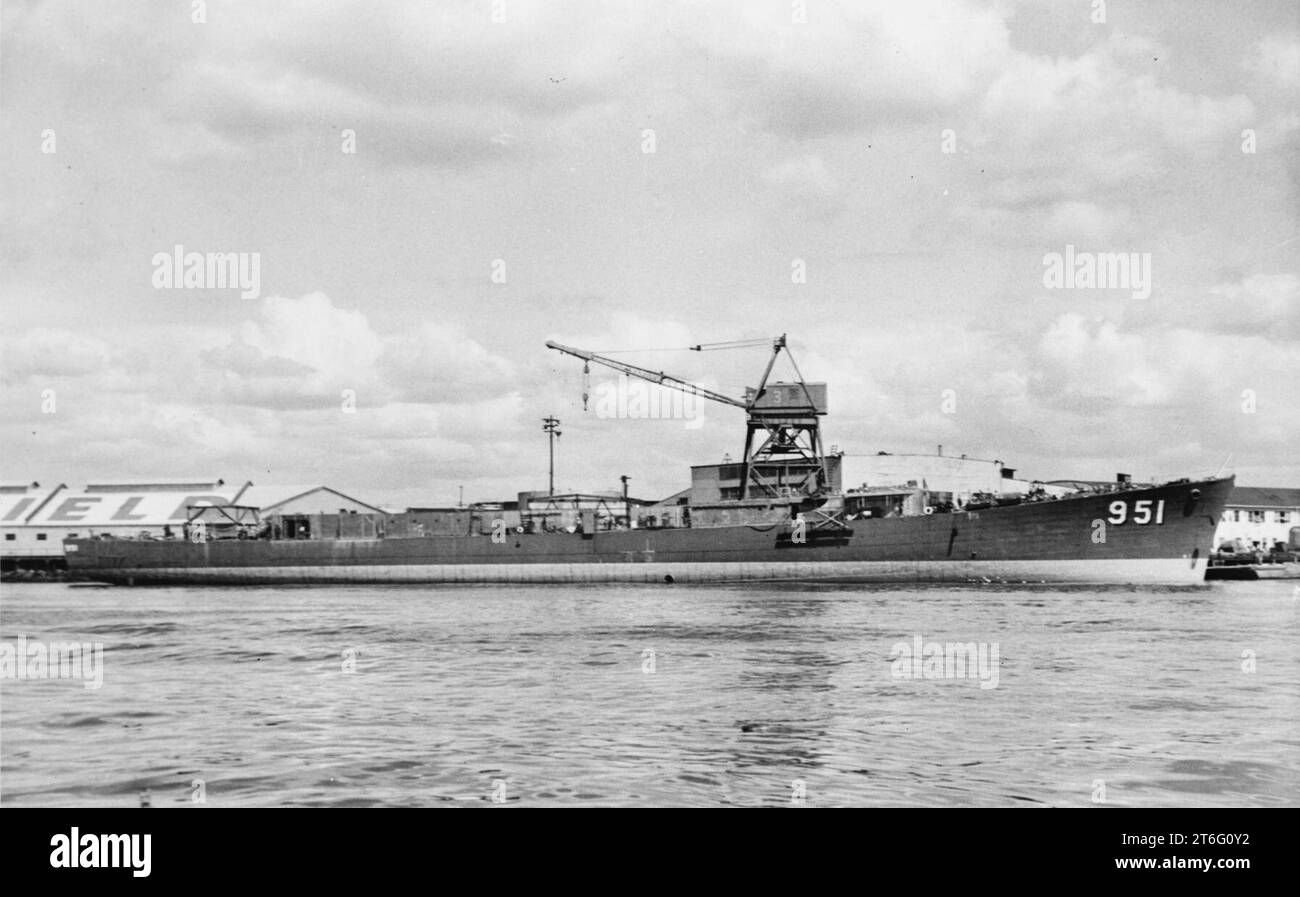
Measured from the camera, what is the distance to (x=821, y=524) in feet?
182

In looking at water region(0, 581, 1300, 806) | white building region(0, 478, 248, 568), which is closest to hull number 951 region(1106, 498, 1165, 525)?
water region(0, 581, 1300, 806)

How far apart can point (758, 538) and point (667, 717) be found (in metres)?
42.8

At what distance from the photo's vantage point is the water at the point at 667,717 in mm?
10656

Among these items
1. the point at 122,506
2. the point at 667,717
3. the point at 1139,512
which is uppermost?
the point at 122,506

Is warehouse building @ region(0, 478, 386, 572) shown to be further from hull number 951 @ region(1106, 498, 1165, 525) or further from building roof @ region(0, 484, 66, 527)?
hull number 951 @ region(1106, 498, 1165, 525)

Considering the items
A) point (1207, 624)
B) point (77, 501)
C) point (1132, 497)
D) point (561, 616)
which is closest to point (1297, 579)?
point (1132, 497)

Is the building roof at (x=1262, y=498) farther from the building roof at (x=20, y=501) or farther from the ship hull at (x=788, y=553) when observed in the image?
the building roof at (x=20, y=501)

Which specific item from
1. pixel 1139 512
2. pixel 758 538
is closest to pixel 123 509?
pixel 758 538

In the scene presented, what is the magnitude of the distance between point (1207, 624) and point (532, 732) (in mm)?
21878

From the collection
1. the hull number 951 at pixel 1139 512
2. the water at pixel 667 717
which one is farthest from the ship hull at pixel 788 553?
the water at pixel 667 717

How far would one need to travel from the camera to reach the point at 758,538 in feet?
188

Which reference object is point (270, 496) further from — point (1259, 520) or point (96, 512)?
point (1259, 520)

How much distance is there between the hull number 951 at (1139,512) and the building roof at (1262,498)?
44545 millimetres
